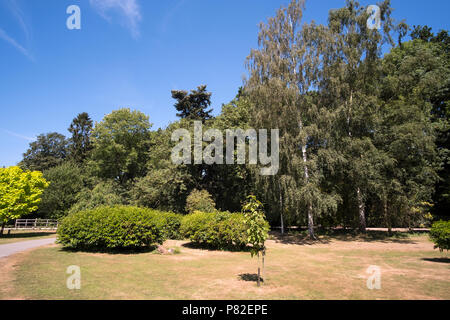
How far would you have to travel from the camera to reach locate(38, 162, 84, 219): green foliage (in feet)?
106

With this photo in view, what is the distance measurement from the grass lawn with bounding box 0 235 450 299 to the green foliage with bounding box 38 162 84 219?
26.3 meters

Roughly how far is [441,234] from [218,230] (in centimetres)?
1017

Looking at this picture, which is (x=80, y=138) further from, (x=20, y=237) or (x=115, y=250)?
(x=115, y=250)

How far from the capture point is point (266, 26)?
20.9 metres

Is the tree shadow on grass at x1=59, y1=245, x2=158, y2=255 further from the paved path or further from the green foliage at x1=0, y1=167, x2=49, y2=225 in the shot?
the green foliage at x1=0, y1=167, x2=49, y2=225

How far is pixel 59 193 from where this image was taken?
1307 inches

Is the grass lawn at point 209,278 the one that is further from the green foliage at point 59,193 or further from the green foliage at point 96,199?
the green foliage at point 59,193

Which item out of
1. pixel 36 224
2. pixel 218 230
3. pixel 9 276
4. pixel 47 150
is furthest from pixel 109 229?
pixel 47 150
